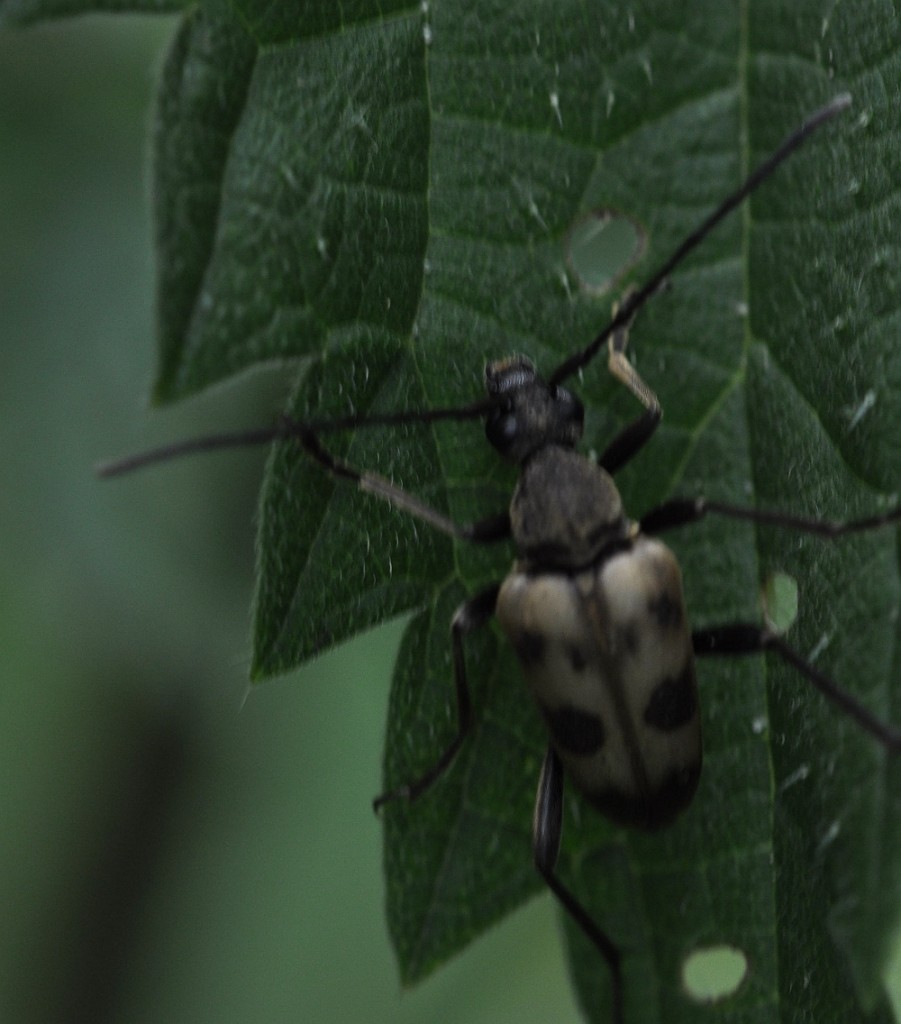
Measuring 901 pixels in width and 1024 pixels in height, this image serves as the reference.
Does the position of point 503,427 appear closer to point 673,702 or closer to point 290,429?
point 290,429

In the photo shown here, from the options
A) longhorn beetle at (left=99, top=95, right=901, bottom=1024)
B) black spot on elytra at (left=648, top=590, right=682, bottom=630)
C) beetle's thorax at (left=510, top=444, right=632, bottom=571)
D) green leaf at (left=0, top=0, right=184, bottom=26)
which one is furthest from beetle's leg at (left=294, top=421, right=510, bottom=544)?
green leaf at (left=0, top=0, right=184, bottom=26)

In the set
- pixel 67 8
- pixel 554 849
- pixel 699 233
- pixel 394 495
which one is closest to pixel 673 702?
pixel 554 849

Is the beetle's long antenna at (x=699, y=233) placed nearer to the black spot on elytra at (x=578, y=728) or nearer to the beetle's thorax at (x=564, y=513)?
the beetle's thorax at (x=564, y=513)

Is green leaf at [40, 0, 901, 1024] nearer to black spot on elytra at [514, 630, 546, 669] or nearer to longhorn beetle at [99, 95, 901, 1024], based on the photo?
longhorn beetle at [99, 95, 901, 1024]

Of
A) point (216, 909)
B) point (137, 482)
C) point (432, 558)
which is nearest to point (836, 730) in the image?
point (432, 558)

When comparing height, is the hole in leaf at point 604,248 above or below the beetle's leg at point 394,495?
above

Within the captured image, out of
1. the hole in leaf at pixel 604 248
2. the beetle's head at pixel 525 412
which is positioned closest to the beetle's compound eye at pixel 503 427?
the beetle's head at pixel 525 412
